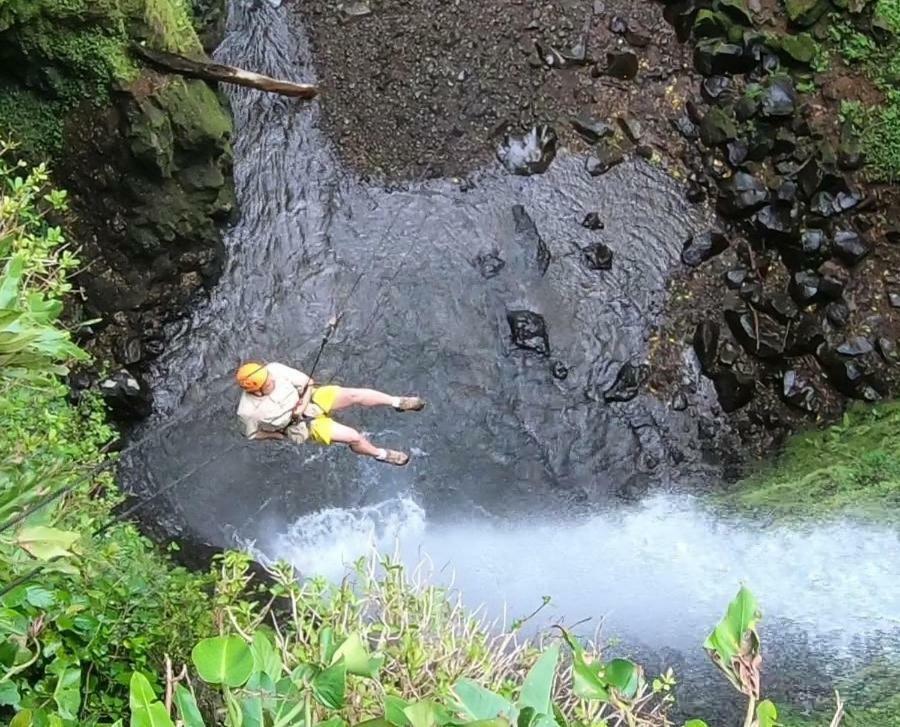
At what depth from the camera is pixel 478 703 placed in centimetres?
190

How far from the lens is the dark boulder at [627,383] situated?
7.43 m

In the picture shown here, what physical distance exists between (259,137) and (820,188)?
541 cm

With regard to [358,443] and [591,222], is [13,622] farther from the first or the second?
[591,222]

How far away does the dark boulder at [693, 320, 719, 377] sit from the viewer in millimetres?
7453

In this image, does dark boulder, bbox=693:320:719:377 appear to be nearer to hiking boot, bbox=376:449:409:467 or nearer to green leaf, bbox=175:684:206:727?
hiking boot, bbox=376:449:409:467

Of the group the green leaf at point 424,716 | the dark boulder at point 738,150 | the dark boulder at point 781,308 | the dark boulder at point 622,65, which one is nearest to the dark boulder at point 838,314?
the dark boulder at point 781,308

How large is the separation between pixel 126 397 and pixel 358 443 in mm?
2283

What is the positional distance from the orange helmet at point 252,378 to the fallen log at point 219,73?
3.04 metres

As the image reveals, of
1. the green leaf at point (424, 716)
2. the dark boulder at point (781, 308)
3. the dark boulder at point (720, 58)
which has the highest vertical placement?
the green leaf at point (424, 716)

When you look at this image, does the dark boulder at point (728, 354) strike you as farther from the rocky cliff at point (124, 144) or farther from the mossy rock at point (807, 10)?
the rocky cliff at point (124, 144)

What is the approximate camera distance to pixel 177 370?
7.20 m

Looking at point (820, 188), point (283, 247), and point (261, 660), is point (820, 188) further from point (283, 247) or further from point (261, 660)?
point (261, 660)

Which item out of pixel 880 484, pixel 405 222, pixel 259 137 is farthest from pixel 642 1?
pixel 880 484

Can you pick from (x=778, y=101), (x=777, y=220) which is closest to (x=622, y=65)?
(x=778, y=101)
